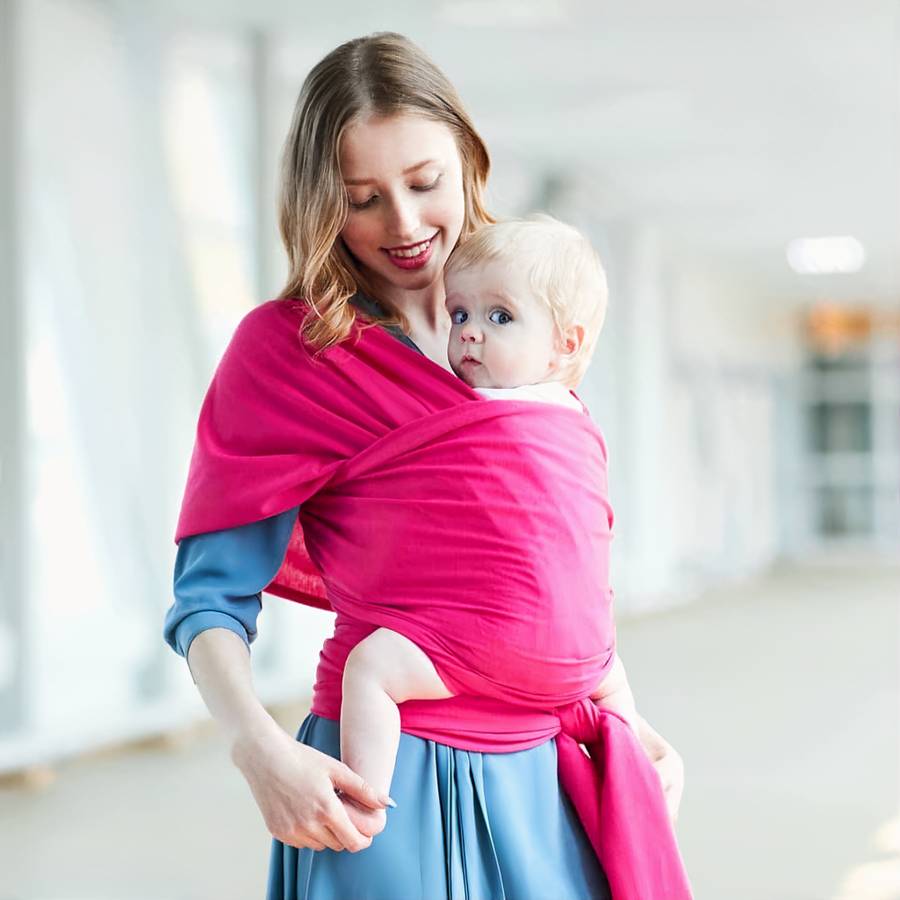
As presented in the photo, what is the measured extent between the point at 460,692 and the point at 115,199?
458 centimetres

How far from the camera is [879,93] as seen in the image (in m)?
6.90

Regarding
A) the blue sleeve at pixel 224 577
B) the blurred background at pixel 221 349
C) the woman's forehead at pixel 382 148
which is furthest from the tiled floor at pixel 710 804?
the woman's forehead at pixel 382 148

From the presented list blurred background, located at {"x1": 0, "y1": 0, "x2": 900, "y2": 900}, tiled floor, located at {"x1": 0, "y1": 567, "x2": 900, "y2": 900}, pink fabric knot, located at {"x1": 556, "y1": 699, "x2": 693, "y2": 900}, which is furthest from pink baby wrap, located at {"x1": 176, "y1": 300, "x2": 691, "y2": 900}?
tiled floor, located at {"x1": 0, "y1": 567, "x2": 900, "y2": 900}

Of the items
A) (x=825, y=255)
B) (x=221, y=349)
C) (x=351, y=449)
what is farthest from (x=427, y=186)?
(x=825, y=255)

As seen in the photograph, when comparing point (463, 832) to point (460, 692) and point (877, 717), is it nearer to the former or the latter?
point (460, 692)

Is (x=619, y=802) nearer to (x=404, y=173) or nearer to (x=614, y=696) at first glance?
(x=614, y=696)

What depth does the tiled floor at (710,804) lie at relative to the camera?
3.59 m

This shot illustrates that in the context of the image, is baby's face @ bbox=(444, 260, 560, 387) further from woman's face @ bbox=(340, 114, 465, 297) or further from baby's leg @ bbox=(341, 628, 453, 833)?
baby's leg @ bbox=(341, 628, 453, 833)

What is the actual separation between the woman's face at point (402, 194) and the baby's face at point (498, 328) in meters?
0.05

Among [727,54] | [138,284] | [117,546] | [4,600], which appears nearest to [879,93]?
[727,54]

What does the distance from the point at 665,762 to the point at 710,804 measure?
3.35 m

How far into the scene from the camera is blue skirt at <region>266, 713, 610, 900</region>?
109 centimetres

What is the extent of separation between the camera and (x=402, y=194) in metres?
1.14

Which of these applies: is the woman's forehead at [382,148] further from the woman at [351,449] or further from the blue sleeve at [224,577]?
the blue sleeve at [224,577]
